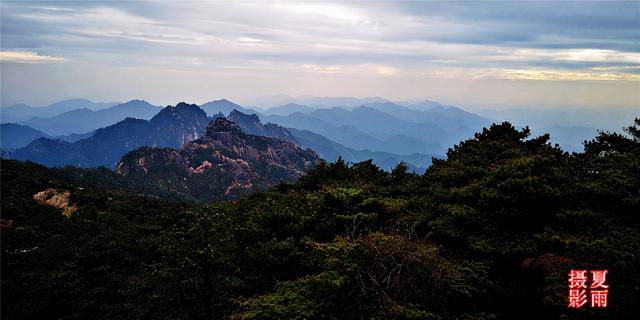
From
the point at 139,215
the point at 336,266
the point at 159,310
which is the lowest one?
the point at 139,215

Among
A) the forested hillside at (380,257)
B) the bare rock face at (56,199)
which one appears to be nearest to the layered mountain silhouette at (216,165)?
the bare rock face at (56,199)

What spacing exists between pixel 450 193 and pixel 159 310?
40.4 ft

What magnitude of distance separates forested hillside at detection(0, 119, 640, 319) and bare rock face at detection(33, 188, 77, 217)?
12.9 metres

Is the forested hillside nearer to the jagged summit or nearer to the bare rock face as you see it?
the bare rock face

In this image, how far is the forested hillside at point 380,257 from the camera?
10.2 m

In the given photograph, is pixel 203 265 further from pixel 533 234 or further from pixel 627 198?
pixel 627 198

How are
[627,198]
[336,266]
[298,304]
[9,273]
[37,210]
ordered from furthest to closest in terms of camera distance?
[37,210], [9,273], [627,198], [336,266], [298,304]

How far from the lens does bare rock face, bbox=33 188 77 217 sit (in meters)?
30.2

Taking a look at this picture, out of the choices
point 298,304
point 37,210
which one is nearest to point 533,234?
point 298,304

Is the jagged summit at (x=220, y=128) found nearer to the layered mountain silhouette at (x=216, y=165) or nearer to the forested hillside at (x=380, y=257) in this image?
the layered mountain silhouette at (x=216, y=165)

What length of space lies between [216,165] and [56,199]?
102301 millimetres

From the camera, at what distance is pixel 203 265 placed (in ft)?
38.9

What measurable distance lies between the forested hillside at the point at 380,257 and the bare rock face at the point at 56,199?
12.9 metres

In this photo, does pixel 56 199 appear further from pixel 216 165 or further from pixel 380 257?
pixel 216 165
